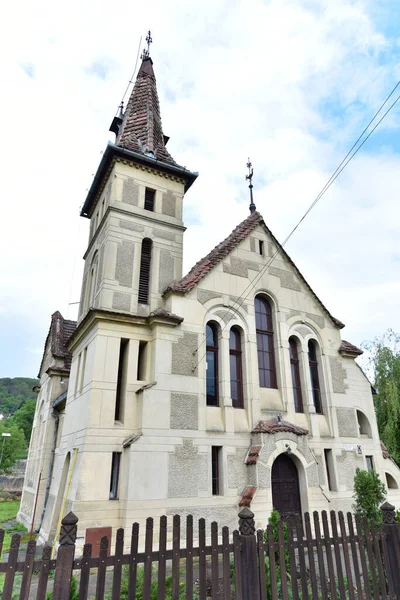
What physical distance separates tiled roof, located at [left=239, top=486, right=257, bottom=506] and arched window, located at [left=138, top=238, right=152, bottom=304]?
7.00m

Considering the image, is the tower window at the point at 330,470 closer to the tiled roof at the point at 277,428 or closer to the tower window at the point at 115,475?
the tiled roof at the point at 277,428

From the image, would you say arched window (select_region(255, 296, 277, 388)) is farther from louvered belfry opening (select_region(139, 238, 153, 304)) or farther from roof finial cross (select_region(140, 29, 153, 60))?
roof finial cross (select_region(140, 29, 153, 60))

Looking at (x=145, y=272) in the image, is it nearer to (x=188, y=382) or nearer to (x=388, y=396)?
(x=188, y=382)

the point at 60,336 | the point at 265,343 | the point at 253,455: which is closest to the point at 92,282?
the point at 60,336

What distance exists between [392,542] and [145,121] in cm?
1862

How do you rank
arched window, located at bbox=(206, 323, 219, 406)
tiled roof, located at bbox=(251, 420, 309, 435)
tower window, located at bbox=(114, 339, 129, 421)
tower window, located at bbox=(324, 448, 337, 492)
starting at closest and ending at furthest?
tower window, located at bbox=(114, 339, 129, 421)
tiled roof, located at bbox=(251, 420, 309, 435)
arched window, located at bbox=(206, 323, 219, 406)
tower window, located at bbox=(324, 448, 337, 492)

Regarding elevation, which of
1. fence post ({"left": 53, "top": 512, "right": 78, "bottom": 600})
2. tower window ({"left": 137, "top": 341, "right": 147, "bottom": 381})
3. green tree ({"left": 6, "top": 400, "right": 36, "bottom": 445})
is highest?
green tree ({"left": 6, "top": 400, "right": 36, "bottom": 445})

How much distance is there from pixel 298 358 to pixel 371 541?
8.54 metres

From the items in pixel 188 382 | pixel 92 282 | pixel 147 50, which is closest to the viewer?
pixel 188 382

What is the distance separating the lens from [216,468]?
11.9 meters

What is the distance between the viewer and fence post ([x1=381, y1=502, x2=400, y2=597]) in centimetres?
682

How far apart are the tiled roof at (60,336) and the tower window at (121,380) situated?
685 cm

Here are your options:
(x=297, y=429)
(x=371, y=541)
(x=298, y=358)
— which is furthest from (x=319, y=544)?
(x=298, y=358)

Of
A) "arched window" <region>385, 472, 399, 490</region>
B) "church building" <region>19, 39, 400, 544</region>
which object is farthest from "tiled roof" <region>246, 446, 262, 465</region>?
"arched window" <region>385, 472, 399, 490</region>
